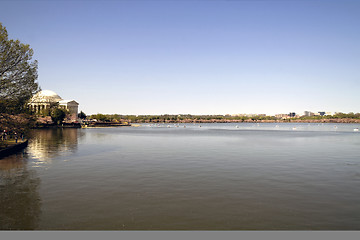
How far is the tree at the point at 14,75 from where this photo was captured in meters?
32.3

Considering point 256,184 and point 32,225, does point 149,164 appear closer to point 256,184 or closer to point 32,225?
point 256,184

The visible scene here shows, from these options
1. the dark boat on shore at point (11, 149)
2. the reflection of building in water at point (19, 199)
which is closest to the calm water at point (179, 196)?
the reflection of building in water at point (19, 199)

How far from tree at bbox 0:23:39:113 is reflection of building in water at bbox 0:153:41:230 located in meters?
10.1

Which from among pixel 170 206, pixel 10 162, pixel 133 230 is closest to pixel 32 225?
pixel 133 230

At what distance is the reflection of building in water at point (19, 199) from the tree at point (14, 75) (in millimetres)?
10066

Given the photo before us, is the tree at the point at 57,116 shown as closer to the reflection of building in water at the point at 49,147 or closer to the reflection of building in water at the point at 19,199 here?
the reflection of building in water at the point at 49,147

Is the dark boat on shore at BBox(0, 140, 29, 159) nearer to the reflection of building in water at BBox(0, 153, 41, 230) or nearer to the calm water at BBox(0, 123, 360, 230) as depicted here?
the calm water at BBox(0, 123, 360, 230)

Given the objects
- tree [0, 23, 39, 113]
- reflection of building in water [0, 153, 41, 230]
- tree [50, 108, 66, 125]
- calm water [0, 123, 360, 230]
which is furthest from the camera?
tree [50, 108, 66, 125]

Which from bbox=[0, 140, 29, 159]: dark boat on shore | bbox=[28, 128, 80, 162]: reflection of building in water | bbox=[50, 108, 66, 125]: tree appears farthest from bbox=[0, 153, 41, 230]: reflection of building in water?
bbox=[50, 108, 66, 125]: tree

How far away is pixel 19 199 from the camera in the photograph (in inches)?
649

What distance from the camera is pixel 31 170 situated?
26125 mm

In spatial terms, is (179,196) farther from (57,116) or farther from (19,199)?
(57,116)

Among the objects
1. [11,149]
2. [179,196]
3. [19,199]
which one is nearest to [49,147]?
[11,149]

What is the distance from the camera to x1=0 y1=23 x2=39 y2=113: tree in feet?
106
